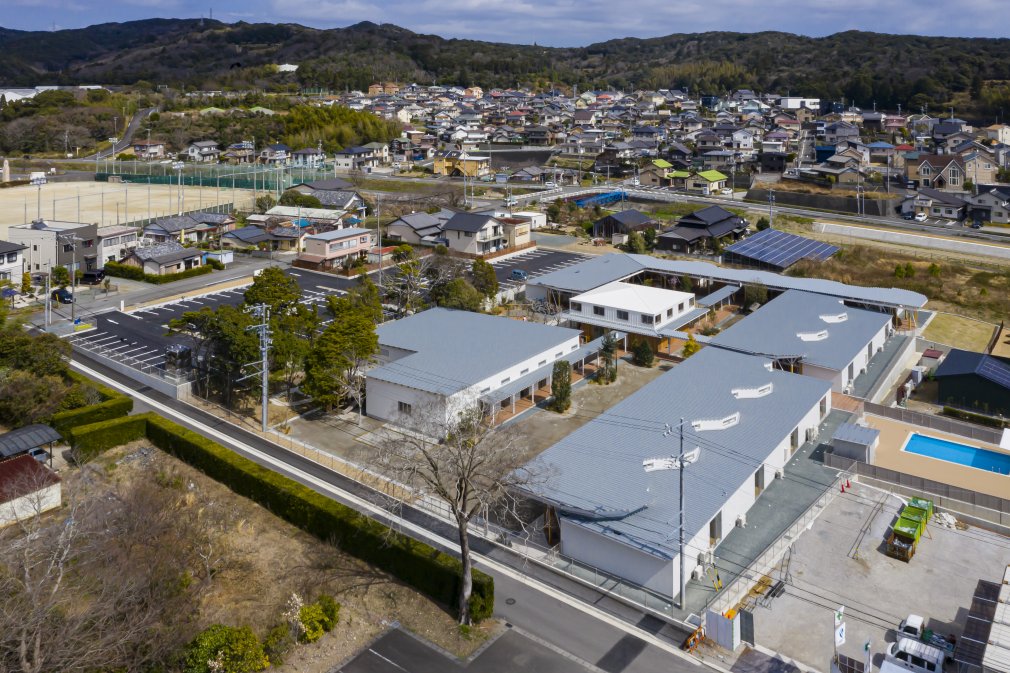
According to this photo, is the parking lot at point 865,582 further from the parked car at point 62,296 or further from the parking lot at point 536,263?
the parked car at point 62,296

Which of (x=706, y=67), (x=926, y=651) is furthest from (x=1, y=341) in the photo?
(x=706, y=67)

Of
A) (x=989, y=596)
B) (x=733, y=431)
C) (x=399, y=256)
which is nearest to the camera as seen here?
(x=989, y=596)

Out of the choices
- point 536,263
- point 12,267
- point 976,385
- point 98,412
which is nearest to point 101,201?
point 12,267

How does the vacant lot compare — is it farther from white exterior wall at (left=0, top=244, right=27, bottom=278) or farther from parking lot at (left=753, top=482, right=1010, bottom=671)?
white exterior wall at (left=0, top=244, right=27, bottom=278)

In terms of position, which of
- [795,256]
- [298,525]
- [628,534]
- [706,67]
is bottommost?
[298,525]

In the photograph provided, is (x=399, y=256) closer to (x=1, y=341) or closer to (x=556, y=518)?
(x=1, y=341)

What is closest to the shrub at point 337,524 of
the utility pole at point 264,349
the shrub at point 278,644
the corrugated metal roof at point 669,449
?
the utility pole at point 264,349

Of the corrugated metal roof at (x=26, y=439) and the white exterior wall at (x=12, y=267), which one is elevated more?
the white exterior wall at (x=12, y=267)
